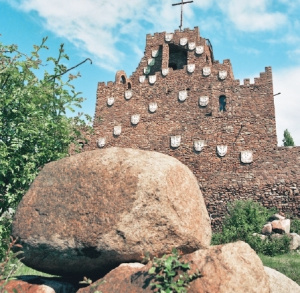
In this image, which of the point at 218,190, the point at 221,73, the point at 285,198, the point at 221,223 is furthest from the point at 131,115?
the point at 285,198

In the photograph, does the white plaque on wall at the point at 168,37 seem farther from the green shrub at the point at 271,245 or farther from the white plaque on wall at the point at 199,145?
the green shrub at the point at 271,245

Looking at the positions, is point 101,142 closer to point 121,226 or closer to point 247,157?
point 247,157

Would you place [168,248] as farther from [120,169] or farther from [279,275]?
[279,275]

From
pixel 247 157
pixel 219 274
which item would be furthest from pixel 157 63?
pixel 219 274

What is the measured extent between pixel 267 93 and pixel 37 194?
15347 mm

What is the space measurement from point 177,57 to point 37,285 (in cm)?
2125

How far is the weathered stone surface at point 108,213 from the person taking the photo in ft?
15.3

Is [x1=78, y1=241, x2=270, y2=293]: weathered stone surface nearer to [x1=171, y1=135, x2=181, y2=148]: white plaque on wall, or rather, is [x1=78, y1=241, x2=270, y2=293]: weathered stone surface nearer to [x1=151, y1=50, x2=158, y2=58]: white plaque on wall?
[x1=171, y1=135, x2=181, y2=148]: white plaque on wall

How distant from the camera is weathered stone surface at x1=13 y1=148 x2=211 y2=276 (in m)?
4.66

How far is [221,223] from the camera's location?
16328 millimetres

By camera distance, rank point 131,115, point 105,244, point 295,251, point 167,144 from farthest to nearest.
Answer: point 131,115 → point 167,144 → point 295,251 → point 105,244

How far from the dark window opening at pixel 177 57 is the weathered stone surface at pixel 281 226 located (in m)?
13.6

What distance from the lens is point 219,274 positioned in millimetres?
4117

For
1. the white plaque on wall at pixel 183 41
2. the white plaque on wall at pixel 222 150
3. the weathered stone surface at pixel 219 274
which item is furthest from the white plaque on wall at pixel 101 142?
the weathered stone surface at pixel 219 274
